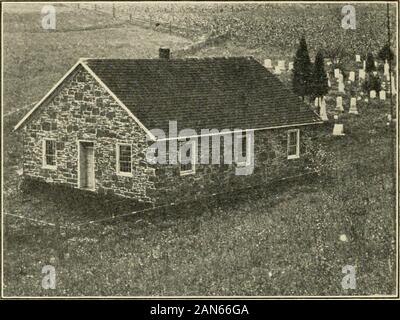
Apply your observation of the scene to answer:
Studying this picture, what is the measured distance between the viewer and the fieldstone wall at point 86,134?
65.0ft

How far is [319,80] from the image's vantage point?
24.0 meters

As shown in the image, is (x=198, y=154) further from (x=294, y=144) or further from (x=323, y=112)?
(x=323, y=112)

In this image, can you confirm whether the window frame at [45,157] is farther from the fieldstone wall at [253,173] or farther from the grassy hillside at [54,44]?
the fieldstone wall at [253,173]

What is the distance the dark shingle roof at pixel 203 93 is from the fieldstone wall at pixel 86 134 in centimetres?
51

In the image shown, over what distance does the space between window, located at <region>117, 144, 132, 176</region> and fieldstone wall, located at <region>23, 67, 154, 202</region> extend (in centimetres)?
15

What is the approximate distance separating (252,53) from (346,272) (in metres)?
9.57

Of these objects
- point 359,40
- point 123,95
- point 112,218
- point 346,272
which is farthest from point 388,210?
point 123,95

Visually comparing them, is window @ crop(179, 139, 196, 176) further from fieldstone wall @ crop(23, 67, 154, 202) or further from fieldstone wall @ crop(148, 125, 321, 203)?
fieldstone wall @ crop(23, 67, 154, 202)

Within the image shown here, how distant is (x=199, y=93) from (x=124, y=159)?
330 centimetres

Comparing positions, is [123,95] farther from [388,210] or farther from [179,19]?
[388,210]

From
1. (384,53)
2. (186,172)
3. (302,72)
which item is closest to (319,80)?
(302,72)

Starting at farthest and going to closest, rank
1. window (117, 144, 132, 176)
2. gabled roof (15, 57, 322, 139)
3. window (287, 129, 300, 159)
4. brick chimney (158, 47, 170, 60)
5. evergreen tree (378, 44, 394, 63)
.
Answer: window (287, 129, 300, 159)
brick chimney (158, 47, 170, 60)
gabled roof (15, 57, 322, 139)
window (117, 144, 132, 176)
evergreen tree (378, 44, 394, 63)

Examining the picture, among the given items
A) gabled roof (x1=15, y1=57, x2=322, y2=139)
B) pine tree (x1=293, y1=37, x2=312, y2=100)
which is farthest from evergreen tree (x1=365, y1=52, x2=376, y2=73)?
gabled roof (x1=15, y1=57, x2=322, y2=139)

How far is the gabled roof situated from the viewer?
2017 cm
